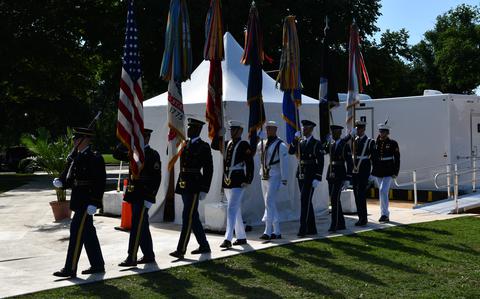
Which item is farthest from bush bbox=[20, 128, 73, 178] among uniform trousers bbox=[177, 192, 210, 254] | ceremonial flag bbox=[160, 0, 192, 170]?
uniform trousers bbox=[177, 192, 210, 254]

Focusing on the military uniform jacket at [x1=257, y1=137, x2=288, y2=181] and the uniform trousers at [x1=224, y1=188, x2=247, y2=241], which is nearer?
the uniform trousers at [x1=224, y1=188, x2=247, y2=241]

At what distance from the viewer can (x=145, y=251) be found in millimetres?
8977

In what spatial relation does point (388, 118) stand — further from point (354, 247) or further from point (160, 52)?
point (160, 52)

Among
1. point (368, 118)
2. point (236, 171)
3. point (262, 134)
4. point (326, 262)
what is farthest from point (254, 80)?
point (368, 118)

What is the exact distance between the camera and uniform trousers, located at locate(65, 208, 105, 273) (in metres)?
8.10

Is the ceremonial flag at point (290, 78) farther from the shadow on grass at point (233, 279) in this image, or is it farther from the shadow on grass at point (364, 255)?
the shadow on grass at point (233, 279)

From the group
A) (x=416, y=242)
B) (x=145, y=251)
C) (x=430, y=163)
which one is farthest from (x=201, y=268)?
(x=430, y=163)

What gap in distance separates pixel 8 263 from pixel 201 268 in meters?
3.09

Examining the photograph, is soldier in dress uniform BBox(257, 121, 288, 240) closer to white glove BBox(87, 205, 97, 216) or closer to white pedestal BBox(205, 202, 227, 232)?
white pedestal BBox(205, 202, 227, 232)

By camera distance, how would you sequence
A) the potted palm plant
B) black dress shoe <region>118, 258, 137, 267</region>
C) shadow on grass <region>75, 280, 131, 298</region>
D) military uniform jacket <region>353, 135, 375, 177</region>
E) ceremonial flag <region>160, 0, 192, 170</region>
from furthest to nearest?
the potted palm plant < military uniform jacket <region>353, 135, 375, 177</region> < ceremonial flag <region>160, 0, 192, 170</region> < black dress shoe <region>118, 258, 137, 267</region> < shadow on grass <region>75, 280, 131, 298</region>

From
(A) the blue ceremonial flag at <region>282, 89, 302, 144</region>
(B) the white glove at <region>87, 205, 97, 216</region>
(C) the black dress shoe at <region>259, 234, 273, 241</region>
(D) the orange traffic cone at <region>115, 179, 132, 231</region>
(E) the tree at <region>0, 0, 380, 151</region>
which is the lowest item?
(C) the black dress shoe at <region>259, 234, 273, 241</region>

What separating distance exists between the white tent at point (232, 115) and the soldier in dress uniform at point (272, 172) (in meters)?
1.43

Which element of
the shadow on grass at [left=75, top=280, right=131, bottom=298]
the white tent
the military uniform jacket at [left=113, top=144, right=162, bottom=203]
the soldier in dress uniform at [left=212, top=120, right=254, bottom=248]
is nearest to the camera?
the shadow on grass at [left=75, top=280, right=131, bottom=298]

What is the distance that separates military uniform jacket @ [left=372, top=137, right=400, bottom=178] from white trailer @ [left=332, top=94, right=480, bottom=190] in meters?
4.29
